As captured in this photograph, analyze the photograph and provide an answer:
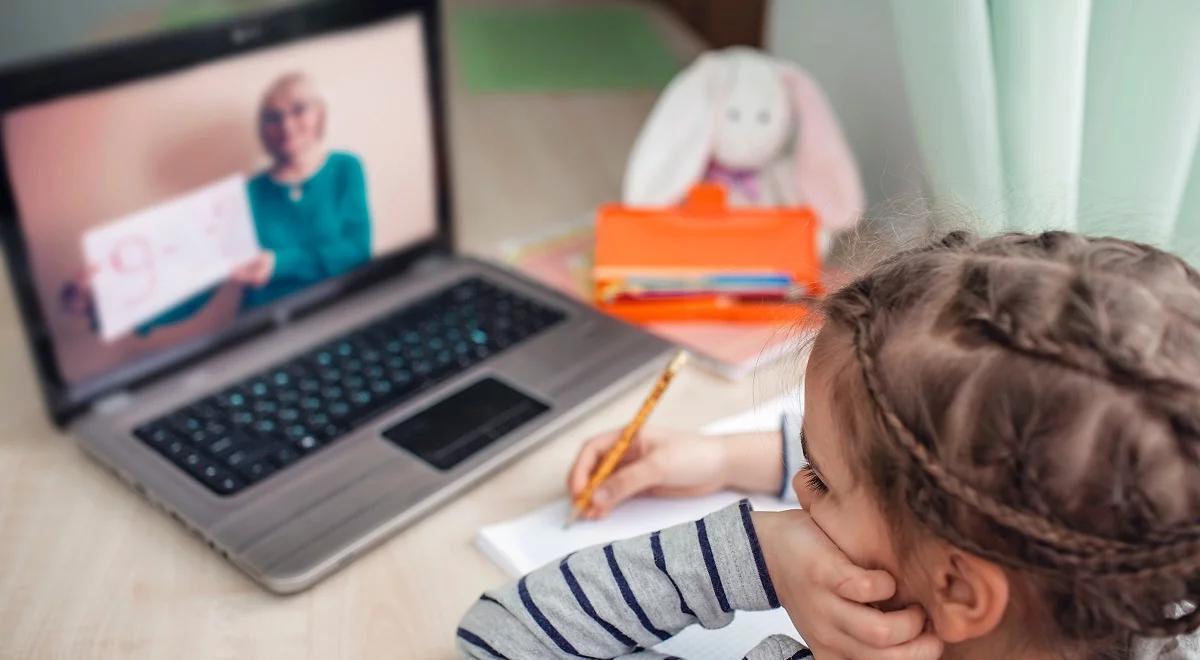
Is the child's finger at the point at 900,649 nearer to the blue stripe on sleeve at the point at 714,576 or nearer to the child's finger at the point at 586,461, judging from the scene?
the blue stripe on sleeve at the point at 714,576

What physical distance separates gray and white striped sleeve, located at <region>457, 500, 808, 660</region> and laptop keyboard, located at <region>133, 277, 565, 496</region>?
203 mm

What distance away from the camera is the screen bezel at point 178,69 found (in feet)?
2.26

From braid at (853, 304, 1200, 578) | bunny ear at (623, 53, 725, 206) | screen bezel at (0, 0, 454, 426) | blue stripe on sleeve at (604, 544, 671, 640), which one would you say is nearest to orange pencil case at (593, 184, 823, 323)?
bunny ear at (623, 53, 725, 206)

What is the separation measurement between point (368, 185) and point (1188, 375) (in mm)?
655

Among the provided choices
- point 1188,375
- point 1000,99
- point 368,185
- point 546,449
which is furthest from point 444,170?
point 1188,375

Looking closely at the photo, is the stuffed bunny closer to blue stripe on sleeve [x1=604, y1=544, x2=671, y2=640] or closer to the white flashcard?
the white flashcard

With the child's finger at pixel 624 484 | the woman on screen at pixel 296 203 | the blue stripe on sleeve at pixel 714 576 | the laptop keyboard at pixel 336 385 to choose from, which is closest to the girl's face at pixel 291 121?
the woman on screen at pixel 296 203

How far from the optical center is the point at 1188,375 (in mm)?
398

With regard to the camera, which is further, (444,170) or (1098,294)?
(444,170)

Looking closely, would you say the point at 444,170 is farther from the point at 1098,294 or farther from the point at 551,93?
the point at 1098,294

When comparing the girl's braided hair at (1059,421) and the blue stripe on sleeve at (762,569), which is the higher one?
the girl's braided hair at (1059,421)

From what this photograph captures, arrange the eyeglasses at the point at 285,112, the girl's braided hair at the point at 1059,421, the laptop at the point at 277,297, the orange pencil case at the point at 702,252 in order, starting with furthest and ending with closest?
1. the orange pencil case at the point at 702,252
2. the eyeglasses at the point at 285,112
3. the laptop at the point at 277,297
4. the girl's braided hair at the point at 1059,421

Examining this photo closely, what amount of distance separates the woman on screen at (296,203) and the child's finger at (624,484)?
1.08ft

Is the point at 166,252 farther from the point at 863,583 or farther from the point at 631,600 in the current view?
the point at 863,583
